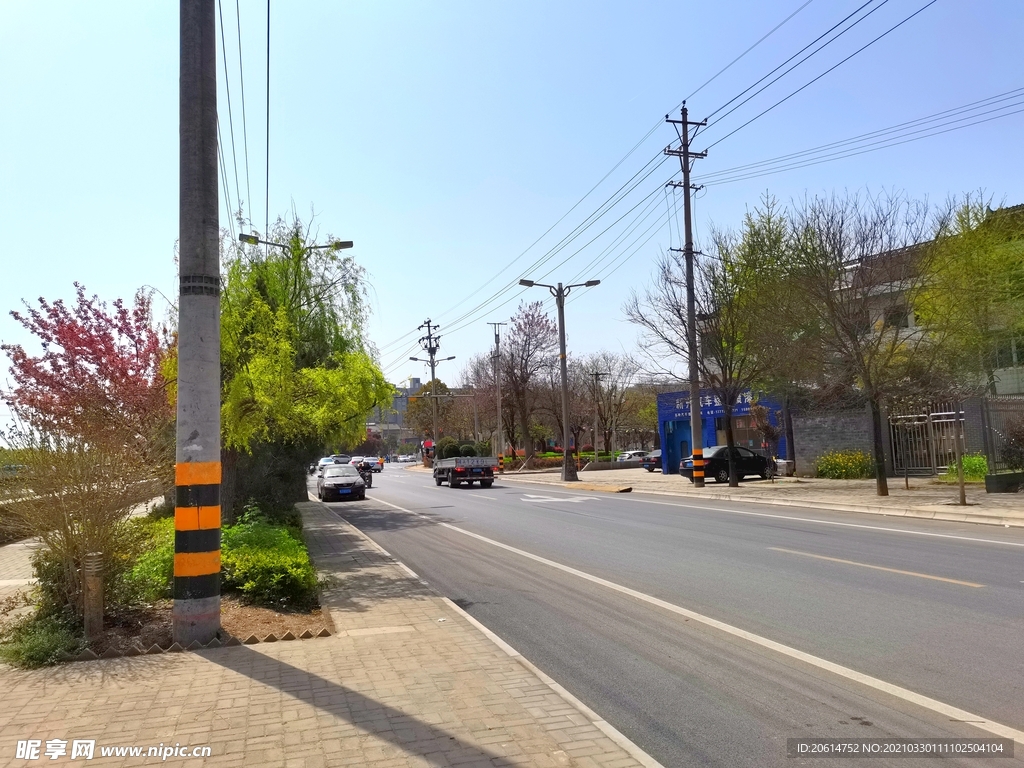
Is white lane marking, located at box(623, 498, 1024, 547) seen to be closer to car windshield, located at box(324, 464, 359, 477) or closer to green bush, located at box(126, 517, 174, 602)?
green bush, located at box(126, 517, 174, 602)

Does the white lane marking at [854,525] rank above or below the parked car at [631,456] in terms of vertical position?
below

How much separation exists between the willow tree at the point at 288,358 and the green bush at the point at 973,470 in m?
19.0

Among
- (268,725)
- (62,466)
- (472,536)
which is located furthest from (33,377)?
(268,725)

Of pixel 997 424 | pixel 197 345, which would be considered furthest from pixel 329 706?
pixel 997 424

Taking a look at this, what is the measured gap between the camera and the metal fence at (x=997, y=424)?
24641mm

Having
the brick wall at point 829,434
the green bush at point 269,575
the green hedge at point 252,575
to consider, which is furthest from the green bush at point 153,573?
the brick wall at point 829,434

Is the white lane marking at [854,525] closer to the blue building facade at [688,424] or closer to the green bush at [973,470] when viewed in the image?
the green bush at [973,470]

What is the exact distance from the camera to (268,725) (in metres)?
5.05

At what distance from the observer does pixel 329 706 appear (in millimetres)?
5395

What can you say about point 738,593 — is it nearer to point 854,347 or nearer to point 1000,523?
point 1000,523

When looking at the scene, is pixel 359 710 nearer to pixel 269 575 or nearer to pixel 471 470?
pixel 269 575

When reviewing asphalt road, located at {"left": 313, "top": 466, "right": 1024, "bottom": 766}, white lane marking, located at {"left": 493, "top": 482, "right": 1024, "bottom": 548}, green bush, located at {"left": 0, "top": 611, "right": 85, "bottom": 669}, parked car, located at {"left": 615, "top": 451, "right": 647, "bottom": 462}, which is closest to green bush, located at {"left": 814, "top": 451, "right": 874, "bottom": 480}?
white lane marking, located at {"left": 493, "top": 482, "right": 1024, "bottom": 548}

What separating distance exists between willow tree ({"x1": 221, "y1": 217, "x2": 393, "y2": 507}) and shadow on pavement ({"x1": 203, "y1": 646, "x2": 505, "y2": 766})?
6294 mm

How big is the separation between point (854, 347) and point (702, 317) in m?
10.8
